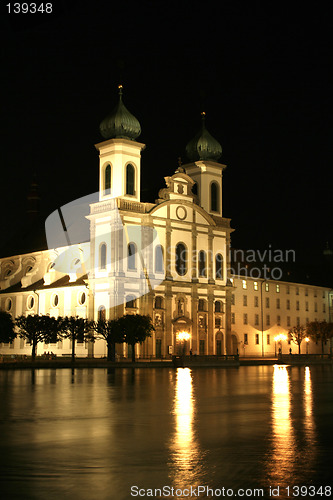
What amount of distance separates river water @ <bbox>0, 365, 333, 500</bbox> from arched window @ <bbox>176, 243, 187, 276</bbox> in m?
57.4

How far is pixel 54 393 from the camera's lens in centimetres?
2758

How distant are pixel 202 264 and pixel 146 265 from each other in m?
9.73

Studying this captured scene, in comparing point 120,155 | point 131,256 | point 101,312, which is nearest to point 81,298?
point 101,312

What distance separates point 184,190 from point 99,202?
10363 millimetres

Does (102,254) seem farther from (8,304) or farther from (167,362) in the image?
(8,304)

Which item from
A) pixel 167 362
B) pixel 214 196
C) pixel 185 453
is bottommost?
pixel 185 453

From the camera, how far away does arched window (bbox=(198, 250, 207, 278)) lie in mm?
84162

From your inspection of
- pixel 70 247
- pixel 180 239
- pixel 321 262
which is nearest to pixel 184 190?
pixel 180 239

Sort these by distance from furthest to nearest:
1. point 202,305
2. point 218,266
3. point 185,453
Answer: point 218,266, point 202,305, point 185,453

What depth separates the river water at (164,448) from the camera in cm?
1005

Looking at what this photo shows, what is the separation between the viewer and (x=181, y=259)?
82188 millimetres

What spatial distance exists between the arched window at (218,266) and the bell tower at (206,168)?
5.41m

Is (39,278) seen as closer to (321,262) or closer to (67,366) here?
(67,366)

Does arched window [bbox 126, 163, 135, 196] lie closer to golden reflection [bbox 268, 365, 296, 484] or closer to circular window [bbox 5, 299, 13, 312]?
circular window [bbox 5, 299, 13, 312]
